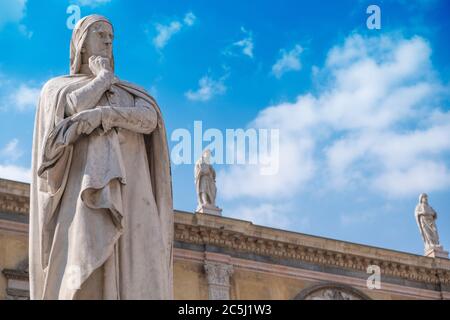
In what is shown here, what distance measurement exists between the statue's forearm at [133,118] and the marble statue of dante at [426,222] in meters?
20.0

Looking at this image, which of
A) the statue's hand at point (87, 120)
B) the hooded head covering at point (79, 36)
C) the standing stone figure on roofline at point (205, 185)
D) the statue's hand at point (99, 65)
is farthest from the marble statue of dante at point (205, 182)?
the statue's hand at point (87, 120)

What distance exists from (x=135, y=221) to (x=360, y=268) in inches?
753

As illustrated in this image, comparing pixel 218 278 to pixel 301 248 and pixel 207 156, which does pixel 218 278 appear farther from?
pixel 207 156

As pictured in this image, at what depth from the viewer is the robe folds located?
3422 mm

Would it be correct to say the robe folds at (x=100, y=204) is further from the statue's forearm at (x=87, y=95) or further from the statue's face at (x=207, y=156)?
the statue's face at (x=207, y=156)

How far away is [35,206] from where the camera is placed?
3713 mm

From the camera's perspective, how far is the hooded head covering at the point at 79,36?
4059 mm

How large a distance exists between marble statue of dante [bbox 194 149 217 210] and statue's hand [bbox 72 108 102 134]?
16625 millimetres

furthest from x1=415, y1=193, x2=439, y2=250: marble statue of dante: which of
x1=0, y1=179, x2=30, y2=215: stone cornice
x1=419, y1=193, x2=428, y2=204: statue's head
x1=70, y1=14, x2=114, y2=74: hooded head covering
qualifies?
x1=70, y1=14, x2=114, y2=74: hooded head covering

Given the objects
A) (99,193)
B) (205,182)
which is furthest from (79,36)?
(205,182)

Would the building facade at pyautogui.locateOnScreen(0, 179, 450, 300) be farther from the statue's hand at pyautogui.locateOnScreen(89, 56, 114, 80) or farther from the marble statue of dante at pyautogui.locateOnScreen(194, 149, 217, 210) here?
the statue's hand at pyautogui.locateOnScreen(89, 56, 114, 80)

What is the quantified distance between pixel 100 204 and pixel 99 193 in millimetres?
51

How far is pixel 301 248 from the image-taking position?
70.3ft
